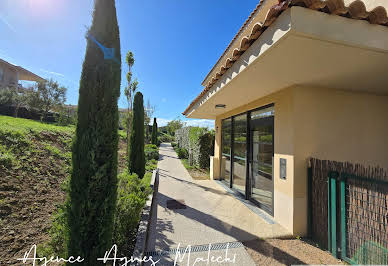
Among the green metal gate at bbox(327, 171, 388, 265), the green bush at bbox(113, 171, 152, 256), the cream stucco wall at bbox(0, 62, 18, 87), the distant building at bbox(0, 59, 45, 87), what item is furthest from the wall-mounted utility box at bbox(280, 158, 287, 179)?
the cream stucco wall at bbox(0, 62, 18, 87)

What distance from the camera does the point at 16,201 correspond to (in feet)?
12.5

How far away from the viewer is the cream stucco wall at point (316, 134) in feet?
11.2

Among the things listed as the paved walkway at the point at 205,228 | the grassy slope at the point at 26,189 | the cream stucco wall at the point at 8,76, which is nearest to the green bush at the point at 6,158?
the grassy slope at the point at 26,189

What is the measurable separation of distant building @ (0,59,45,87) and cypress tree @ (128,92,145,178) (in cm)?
2530

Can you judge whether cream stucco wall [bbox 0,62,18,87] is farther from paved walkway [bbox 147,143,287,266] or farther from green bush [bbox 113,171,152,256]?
paved walkway [bbox 147,143,287,266]

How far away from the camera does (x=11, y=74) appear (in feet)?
83.4

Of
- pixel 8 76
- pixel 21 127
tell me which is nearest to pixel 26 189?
pixel 21 127

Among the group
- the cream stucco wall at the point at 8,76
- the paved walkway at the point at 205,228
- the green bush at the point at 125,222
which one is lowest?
the paved walkway at the point at 205,228

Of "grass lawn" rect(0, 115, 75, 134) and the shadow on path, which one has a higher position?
"grass lawn" rect(0, 115, 75, 134)

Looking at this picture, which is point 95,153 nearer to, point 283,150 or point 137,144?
point 283,150

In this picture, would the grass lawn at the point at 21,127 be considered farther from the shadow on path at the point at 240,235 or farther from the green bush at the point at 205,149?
the green bush at the point at 205,149

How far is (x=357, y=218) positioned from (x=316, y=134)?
5.49 ft

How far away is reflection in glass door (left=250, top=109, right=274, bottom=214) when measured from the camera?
439cm

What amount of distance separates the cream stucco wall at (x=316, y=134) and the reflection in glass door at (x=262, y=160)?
1.28ft
